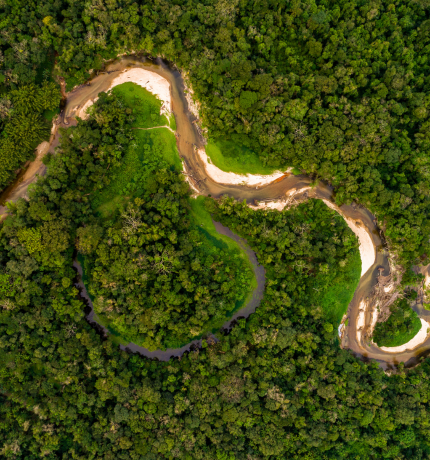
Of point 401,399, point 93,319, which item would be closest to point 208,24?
point 93,319

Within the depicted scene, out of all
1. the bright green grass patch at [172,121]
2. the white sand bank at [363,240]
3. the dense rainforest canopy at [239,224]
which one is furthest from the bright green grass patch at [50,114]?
the white sand bank at [363,240]

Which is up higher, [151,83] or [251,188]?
[151,83]

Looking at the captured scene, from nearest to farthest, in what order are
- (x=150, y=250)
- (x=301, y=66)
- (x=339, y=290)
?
1. (x=150, y=250)
2. (x=301, y=66)
3. (x=339, y=290)

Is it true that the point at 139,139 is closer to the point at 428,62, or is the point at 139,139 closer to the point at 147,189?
the point at 147,189

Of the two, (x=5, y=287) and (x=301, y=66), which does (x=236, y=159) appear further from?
(x=5, y=287)

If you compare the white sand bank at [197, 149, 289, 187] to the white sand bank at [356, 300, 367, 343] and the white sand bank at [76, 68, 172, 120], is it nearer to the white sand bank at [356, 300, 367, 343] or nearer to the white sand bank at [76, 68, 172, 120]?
the white sand bank at [76, 68, 172, 120]

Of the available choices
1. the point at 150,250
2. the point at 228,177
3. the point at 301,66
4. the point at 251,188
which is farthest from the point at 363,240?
the point at 150,250
